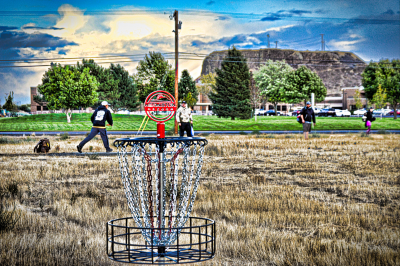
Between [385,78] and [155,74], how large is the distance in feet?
135

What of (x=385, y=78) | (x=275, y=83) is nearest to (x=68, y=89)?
(x=275, y=83)

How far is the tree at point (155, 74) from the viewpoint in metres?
66.2

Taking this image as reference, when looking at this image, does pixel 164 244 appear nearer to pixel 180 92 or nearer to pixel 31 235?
pixel 31 235

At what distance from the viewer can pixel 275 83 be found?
288 ft

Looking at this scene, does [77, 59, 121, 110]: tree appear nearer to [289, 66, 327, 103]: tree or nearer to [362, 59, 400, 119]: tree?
[289, 66, 327, 103]: tree

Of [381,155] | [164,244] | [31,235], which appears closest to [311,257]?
[164,244]

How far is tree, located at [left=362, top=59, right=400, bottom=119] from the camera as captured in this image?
7212cm

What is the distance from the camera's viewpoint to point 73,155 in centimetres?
1595

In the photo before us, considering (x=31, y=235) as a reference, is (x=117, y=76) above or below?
above

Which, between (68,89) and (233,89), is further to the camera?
(233,89)

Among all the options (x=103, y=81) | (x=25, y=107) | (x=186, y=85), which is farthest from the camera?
(x=25, y=107)

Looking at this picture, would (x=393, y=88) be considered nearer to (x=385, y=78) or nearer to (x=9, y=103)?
(x=385, y=78)

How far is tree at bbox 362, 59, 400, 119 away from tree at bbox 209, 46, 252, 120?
26759mm

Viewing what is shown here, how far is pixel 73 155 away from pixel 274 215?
1094 centimetres
